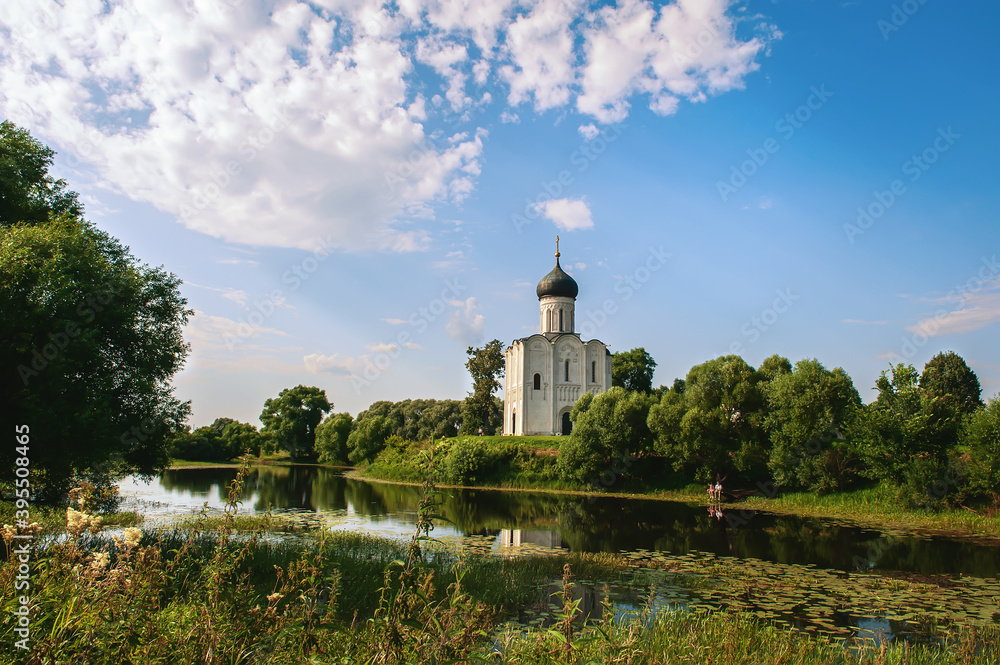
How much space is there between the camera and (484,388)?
5191cm

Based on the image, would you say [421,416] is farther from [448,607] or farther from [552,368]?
[448,607]

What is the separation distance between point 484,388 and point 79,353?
1652 inches

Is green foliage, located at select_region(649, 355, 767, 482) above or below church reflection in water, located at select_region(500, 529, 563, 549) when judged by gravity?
above

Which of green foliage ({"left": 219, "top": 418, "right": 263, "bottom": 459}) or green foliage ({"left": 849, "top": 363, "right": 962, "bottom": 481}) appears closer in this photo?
green foliage ({"left": 849, "top": 363, "right": 962, "bottom": 481})

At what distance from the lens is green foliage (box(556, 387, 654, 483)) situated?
31.7m

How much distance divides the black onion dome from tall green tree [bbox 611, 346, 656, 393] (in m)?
11.3

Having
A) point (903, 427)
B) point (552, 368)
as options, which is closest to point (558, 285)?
point (552, 368)

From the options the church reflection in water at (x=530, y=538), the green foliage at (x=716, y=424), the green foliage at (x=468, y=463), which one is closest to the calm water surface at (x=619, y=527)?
the church reflection in water at (x=530, y=538)

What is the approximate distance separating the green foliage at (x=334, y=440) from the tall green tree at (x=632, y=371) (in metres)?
27.9

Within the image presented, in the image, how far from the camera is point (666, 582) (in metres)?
11.1

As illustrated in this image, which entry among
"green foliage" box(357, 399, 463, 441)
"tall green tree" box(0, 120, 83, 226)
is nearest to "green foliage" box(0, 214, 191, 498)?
"tall green tree" box(0, 120, 83, 226)

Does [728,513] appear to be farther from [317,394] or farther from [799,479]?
[317,394]

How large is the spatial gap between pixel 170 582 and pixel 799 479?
81.8 feet

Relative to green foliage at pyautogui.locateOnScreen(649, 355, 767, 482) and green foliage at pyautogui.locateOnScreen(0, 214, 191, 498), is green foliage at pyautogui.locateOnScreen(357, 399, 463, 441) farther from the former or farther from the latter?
green foliage at pyautogui.locateOnScreen(0, 214, 191, 498)
